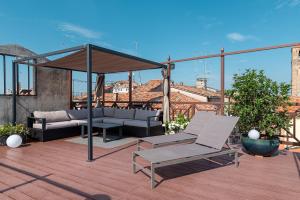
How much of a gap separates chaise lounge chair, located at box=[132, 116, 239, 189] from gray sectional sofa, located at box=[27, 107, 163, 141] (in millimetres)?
2474

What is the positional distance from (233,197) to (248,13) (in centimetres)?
1071

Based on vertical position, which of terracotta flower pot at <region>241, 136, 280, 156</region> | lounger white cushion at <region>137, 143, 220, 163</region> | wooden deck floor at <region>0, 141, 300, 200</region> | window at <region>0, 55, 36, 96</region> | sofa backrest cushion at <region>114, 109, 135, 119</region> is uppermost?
window at <region>0, 55, 36, 96</region>

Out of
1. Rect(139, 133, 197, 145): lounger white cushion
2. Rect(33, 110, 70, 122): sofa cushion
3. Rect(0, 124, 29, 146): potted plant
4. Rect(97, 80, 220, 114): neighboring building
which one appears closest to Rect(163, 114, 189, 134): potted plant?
Rect(139, 133, 197, 145): lounger white cushion

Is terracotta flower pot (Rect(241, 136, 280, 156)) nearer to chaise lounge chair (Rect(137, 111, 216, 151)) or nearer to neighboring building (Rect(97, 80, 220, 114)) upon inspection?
chaise lounge chair (Rect(137, 111, 216, 151))

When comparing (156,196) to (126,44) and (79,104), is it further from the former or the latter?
(126,44)

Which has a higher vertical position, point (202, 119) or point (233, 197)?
Answer: point (202, 119)

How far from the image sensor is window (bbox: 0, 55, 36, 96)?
6.42 m

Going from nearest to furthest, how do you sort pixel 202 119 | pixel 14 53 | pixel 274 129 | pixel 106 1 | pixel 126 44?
pixel 274 129 → pixel 202 119 → pixel 14 53 → pixel 106 1 → pixel 126 44

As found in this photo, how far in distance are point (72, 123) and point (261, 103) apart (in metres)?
5.38

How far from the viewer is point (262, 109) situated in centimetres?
427

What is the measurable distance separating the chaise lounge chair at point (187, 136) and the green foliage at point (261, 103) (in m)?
0.72

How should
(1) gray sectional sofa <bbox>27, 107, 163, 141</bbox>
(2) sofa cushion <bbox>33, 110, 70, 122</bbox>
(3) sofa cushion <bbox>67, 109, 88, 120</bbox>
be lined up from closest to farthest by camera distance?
(1) gray sectional sofa <bbox>27, 107, 163, 141</bbox> < (2) sofa cushion <bbox>33, 110, 70, 122</bbox> < (3) sofa cushion <bbox>67, 109, 88, 120</bbox>

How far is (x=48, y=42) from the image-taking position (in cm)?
1063

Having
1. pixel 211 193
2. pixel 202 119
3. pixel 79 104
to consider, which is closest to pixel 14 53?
pixel 79 104
